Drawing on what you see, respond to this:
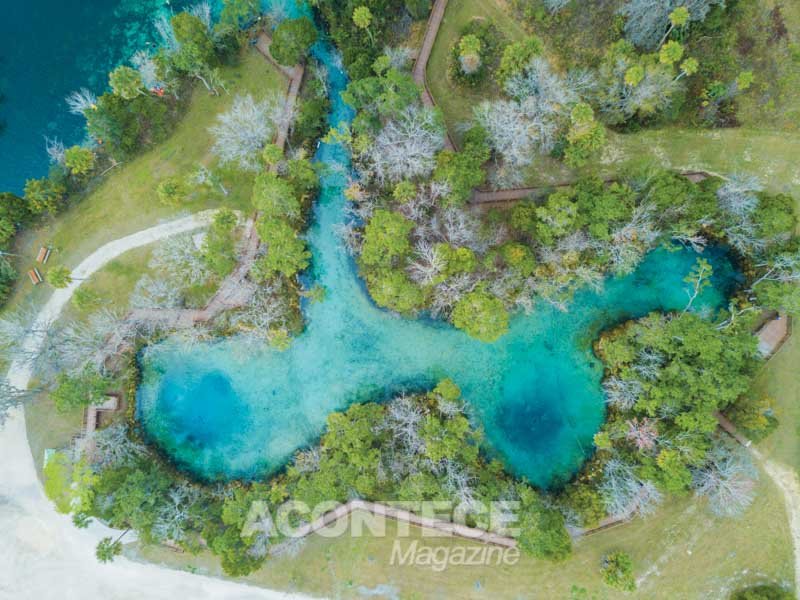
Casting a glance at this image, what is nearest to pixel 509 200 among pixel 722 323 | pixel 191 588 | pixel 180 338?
pixel 722 323

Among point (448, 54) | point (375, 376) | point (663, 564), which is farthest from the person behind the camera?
point (375, 376)

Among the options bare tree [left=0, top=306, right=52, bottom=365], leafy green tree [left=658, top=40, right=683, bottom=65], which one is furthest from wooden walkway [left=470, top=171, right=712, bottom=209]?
bare tree [left=0, top=306, right=52, bottom=365]

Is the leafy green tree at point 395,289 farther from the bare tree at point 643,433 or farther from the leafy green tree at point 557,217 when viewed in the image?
the bare tree at point 643,433

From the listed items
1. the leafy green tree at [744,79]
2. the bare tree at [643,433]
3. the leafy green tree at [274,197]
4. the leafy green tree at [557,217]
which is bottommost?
the bare tree at [643,433]

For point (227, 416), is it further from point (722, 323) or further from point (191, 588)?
point (722, 323)

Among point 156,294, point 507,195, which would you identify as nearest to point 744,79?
point 507,195

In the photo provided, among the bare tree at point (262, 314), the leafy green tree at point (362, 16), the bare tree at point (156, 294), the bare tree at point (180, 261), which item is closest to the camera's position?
the leafy green tree at point (362, 16)

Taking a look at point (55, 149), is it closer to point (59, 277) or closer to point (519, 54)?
point (59, 277)

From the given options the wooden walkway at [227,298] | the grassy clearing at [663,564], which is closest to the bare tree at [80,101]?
the wooden walkway at [227,298]
